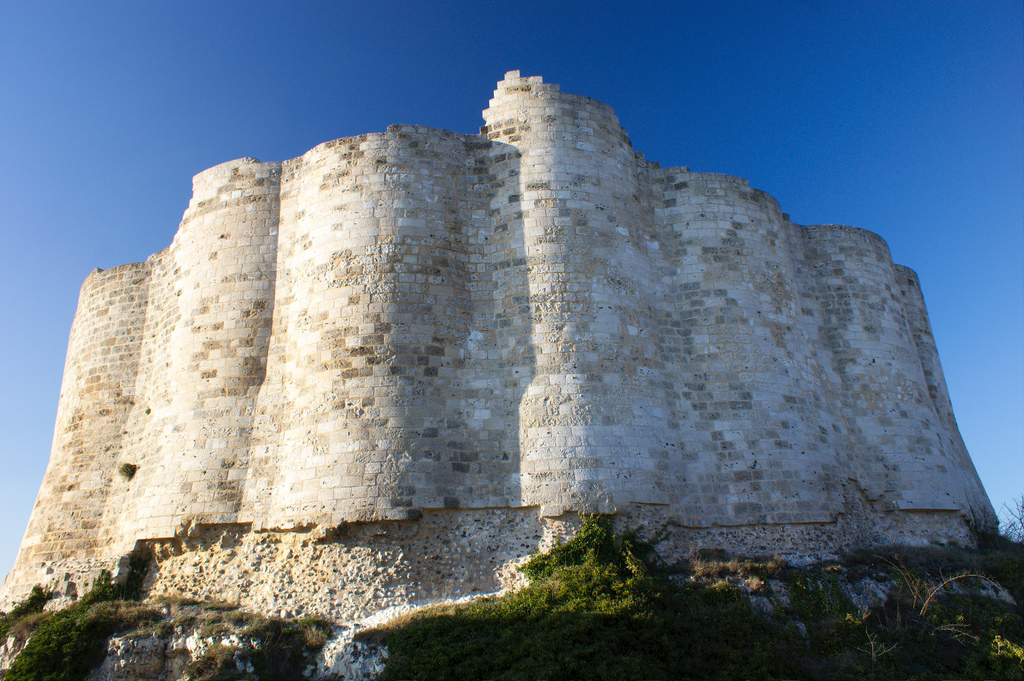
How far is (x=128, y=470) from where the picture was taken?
12.9 metres

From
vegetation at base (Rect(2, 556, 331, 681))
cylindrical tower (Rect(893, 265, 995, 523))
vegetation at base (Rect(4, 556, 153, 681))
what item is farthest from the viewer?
cylindrical tower (Rect(893, 265, 995, 523))

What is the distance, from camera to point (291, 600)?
10062mm

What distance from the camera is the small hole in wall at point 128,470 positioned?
12.9 metres

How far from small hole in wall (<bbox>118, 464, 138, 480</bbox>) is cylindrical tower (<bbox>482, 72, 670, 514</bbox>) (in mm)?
7092

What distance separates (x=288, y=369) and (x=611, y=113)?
769cm

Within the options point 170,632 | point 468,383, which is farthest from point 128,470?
point 468,383

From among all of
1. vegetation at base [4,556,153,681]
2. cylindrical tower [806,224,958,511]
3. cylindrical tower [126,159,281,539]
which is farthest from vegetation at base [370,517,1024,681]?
cylindrical tower [126,159,281,539]

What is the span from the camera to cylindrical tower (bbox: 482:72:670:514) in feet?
35.7

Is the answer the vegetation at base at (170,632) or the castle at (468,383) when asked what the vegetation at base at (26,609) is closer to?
the castle at (468,383)

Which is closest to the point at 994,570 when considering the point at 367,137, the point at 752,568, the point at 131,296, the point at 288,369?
the point at 752,568

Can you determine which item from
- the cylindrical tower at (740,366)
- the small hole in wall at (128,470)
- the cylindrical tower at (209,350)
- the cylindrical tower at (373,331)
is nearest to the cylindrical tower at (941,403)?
the cylindrical tower at (740,366)

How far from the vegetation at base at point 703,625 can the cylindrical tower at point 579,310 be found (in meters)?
1.02

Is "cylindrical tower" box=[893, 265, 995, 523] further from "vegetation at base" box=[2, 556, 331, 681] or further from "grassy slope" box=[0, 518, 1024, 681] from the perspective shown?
"vegetation at base" box=[2, 556, 331, 681]

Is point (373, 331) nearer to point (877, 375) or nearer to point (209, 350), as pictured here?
point (209, 350)
